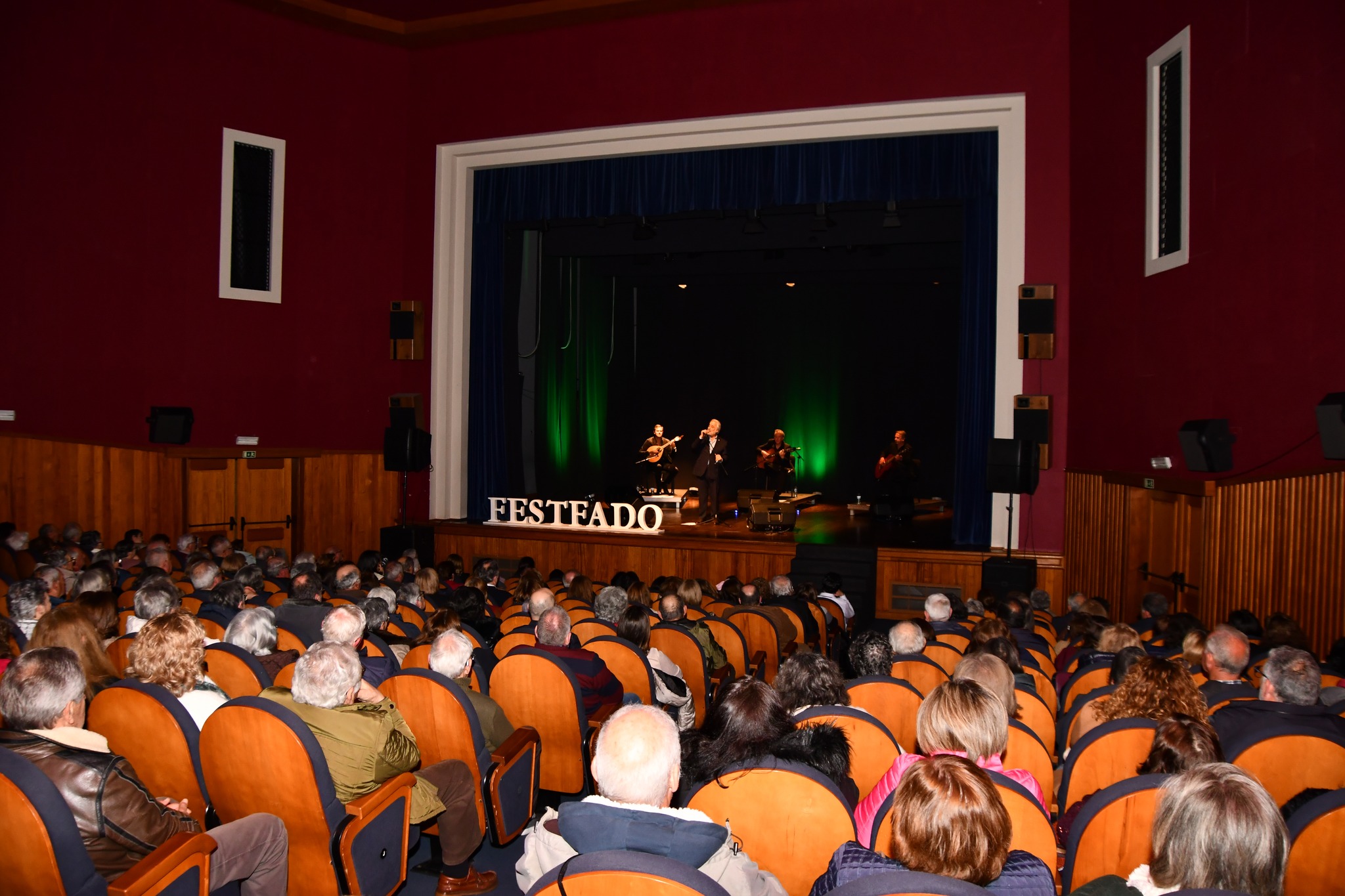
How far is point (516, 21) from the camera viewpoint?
11383 mm

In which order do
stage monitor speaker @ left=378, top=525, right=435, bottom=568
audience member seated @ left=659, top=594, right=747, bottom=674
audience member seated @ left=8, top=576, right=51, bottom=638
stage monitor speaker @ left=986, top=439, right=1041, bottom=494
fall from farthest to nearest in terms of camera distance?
1. stage monitor speaker @ left=378, top=525, right=435, bottom=568
2. stage monitor speaker @ left=986, top=439, right=1041, bottom=494
3. audience member seated @ left=659, top=594, right=747, bottom=674
4. audience member seated @ left=8, top=576, right=51, bottom=638

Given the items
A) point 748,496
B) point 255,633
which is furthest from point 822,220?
point 255,633

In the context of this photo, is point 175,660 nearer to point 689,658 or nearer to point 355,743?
point 355,743

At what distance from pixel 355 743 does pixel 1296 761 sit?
2.57 m

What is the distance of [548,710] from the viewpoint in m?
3.52

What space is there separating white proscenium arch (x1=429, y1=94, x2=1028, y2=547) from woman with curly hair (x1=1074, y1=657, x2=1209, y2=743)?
24.7ft

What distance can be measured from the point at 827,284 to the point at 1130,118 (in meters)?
8.65

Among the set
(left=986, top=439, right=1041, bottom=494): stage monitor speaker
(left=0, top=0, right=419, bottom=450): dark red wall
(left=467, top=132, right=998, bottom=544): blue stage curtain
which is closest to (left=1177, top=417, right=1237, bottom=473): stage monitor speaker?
(left=986, top=439, right=1041, bottom=494): stage monitor speaker

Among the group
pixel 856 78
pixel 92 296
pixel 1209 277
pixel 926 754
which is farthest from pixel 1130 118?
pixel 92 296

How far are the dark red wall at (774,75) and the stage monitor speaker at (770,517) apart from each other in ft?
9.36

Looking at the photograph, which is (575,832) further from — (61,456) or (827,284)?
(827,284)

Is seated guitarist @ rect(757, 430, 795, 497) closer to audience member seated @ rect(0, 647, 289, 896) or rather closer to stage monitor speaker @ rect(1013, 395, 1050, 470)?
stage monitor speaker @ rect(1013, 395, 1050, 470)

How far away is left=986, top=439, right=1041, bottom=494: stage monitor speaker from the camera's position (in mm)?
9547

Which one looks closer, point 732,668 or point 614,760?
point 614,760
